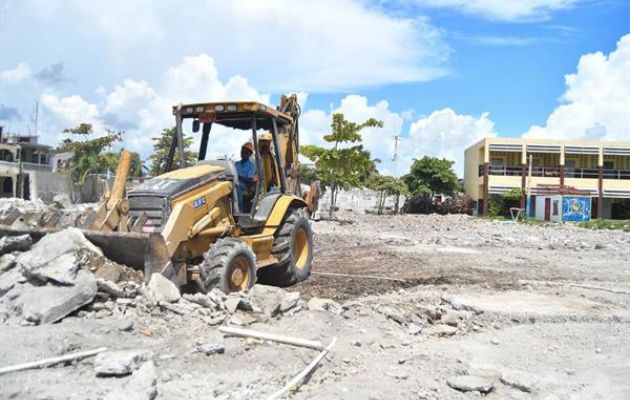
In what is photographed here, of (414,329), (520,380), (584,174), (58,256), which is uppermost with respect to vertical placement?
(584,174)

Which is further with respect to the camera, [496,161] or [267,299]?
[496,161]

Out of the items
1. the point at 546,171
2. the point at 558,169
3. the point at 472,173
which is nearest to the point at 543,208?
the point at 546,171

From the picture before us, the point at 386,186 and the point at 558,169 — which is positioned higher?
the point at 558,169

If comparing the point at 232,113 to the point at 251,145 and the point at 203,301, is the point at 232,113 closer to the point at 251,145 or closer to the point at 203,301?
the point at 251,145

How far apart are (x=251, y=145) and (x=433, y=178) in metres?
37.3

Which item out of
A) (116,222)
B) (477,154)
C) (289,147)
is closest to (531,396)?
(116,222)

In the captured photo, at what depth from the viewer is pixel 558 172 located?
46.0 m

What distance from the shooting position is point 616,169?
4691 cm

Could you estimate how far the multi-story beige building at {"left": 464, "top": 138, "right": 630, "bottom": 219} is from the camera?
44562 millimetres

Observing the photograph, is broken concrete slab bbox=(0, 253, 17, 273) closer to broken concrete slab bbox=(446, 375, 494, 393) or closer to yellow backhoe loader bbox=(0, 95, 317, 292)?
yellow backhoe loader bbox=(0, 95, 317, 292)

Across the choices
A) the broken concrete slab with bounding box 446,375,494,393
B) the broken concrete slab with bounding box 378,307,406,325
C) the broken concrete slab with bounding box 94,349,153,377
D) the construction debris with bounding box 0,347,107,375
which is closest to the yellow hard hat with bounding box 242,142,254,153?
the broken concrete slab with bounding box 378,307,406,325

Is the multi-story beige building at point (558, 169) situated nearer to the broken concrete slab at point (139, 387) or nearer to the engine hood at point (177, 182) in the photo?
the engine hood at point (177, 182)

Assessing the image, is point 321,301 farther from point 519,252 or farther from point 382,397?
point 519,252

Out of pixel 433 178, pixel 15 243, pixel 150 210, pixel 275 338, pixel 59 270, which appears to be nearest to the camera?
pixel 275 338
